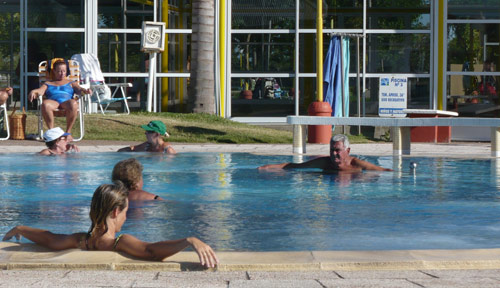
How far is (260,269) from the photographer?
5.09m

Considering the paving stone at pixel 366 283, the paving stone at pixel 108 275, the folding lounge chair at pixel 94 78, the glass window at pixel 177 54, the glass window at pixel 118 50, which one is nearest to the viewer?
the paving stone at pixel 366 283

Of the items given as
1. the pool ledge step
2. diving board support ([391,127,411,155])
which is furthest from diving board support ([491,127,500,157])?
the pool ledge step

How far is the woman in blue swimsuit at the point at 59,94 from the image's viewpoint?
1556cm

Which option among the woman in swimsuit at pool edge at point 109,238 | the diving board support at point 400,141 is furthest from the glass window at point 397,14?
the woman in swimsuit at pool edge at point 109,238

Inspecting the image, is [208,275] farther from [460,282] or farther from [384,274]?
[460,282]

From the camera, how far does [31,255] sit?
18.5 ft

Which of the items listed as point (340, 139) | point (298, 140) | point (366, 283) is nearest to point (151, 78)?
point (298, 140)

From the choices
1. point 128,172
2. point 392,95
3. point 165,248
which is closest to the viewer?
point 165,248

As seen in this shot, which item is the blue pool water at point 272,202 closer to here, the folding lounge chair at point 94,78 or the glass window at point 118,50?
the folding lounge chair at point 94,78

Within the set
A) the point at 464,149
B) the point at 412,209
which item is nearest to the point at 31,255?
the point at 412,209

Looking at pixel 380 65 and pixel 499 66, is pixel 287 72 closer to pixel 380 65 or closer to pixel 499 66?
pixel 380 65

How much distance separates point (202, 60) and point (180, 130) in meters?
2.64

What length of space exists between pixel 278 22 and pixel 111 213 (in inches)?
606

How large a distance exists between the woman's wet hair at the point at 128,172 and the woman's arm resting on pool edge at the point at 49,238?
5.82 feet
